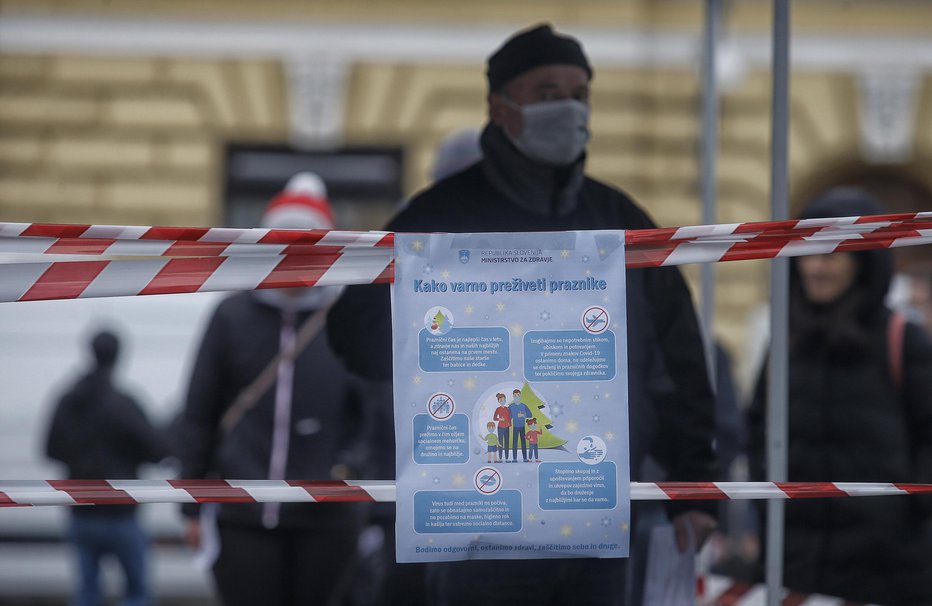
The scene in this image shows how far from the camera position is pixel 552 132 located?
3131mm

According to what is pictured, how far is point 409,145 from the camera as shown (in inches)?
502

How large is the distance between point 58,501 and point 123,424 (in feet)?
14.1

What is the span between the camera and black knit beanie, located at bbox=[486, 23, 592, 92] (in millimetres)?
3195

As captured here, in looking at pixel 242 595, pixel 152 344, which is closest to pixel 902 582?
pixel 242 595

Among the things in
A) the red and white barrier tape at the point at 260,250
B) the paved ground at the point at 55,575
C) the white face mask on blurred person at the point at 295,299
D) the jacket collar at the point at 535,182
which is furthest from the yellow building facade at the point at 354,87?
the red and white barrier tape at the point at 260,250

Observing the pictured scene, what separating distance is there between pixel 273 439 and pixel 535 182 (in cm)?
162

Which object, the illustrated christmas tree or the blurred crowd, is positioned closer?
the illustrated christmas tree

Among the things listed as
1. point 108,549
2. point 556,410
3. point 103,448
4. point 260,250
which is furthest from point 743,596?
point 108,549

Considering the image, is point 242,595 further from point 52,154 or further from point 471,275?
point 52,154

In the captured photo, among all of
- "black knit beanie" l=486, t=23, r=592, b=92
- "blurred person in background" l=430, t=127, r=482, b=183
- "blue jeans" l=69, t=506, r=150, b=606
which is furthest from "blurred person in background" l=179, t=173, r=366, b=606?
"blue jeans" l=69, t=506, r=150, b=606

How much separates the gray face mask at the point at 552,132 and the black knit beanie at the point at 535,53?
114 mm

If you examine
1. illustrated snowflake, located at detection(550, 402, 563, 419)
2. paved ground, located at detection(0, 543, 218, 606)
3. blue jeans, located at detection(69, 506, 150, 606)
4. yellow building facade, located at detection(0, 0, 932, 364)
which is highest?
yellow building facade, located at detection(0, 0, 932, 364)

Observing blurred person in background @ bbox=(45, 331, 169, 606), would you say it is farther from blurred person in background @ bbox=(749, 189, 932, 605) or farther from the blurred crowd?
blurred person in background @ bbox=(749, 189, 932, 605)

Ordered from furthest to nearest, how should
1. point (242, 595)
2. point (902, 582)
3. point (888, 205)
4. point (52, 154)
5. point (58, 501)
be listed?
point (888, 205) < point (52, 154) < point (242, 595) < point (902, 582) < point (58, 501)
